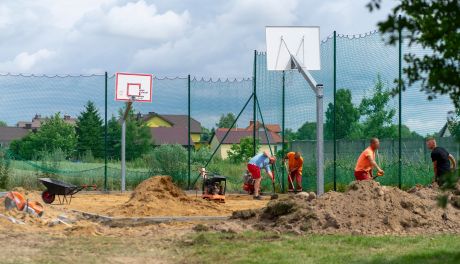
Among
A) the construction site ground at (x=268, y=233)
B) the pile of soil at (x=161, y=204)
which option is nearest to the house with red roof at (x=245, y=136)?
the pile of soil at (x=161, y=204)

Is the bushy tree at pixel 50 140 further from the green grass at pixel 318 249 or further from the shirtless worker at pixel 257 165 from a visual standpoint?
→ the green grass at pixel 318 249

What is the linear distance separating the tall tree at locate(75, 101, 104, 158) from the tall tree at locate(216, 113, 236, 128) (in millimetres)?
4124

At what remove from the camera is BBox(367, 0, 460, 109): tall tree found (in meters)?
6.09

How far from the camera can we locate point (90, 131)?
2631 centimetres

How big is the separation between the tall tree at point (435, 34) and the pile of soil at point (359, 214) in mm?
5634

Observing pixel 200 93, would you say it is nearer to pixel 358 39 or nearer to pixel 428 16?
pixel 358 39

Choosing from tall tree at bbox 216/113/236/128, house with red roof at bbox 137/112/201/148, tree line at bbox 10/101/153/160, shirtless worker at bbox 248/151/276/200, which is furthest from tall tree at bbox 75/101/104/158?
shirtless worker at bbox 248/151/276/200

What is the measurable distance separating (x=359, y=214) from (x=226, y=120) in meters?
14.0

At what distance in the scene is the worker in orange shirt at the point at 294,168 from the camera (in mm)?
23031

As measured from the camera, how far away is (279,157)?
81.7ft

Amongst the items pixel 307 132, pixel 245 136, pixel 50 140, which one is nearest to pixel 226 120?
pixel 245 136

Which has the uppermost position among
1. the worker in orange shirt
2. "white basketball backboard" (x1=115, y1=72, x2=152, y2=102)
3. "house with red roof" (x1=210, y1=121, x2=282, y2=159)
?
"white basketball backboard" (x1=115, y1=72, x2=152, y2=102)

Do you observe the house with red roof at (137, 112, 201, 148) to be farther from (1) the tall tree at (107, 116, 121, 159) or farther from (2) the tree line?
(1) the tall tree at (107, 116, 121, 159)

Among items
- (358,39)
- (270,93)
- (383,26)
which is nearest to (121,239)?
(383,26)
